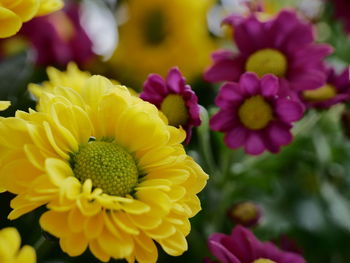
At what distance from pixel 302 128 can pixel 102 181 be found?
0.91 feet

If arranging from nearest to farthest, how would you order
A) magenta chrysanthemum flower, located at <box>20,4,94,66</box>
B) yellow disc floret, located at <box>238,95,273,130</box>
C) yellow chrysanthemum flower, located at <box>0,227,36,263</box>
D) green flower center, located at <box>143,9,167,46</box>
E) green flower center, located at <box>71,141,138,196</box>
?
yellow chrysanthemum flower, located at <box>0,227,36,263</box> → green flower center, located at <box>71,141,138,196</box> → yellow disc floret, located at <box>238,95,273,130</box> → magenta chrysanthemum flower, located at <box>20,4,94,66</box> → green flower center, located at <box>143,9,167,46</box>

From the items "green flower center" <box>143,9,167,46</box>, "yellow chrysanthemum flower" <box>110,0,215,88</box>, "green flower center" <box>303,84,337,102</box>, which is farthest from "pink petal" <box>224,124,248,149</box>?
"green flower center" <box>143,9,167,46</box>

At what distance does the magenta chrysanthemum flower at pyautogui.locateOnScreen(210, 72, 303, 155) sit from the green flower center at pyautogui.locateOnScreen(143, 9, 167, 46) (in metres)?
0.56

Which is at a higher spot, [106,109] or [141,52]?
[106,109]

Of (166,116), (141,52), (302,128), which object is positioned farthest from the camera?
(141,52)

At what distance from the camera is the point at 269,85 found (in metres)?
0.50

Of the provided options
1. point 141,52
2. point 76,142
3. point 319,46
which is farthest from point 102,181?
point 141,52

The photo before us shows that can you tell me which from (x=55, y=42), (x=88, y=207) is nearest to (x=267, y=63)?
(x=88, y=207)

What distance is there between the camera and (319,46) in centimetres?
56

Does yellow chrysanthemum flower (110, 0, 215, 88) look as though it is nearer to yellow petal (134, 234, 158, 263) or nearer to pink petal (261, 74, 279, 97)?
pink petal (261, 74, 279, 97)

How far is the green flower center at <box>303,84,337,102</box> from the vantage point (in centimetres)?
60

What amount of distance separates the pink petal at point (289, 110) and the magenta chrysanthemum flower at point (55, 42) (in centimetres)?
50

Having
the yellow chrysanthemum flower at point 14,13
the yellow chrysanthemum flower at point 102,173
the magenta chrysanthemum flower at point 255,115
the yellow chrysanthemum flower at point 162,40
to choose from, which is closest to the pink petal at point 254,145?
the magenta chrysanthemum flower at point 255,115

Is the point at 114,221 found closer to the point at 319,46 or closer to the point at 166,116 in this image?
the point at 166,116
